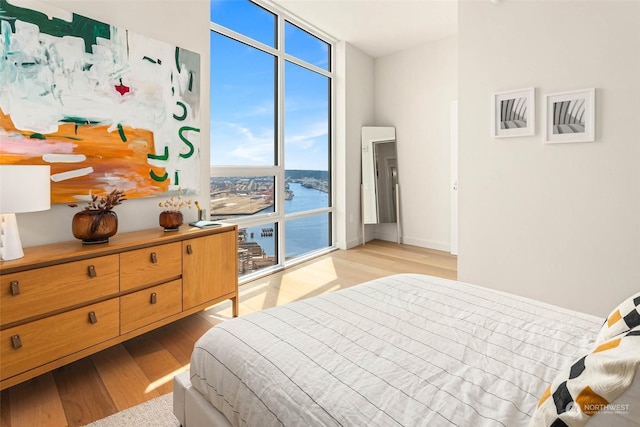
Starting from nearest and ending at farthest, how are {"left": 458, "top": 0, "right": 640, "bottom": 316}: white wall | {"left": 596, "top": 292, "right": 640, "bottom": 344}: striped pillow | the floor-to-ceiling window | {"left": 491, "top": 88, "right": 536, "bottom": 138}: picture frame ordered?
{"left": 596, "top": 292, "right": 640, "bottom": 344}: striped pillow, {"left": 458, "top": 0, "right": 640, "bottom": 316}: white wall, {"left": 491, "top": 88, "right": 536, "bottom": 138}: picture frame, the floor-to-ceiling window

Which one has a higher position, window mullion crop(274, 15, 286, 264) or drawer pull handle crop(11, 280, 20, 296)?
window mullion crop(274, 15, 286, 264)

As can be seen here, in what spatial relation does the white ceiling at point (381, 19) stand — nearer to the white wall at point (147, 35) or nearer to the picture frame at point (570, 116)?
the white wall at point (147, 35)

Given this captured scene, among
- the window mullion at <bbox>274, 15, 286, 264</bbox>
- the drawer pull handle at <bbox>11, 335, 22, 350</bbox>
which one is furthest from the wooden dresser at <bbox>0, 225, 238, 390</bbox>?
the window mullion at <bbox>274, 15, 286, 264</bbox>

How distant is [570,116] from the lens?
2533mm

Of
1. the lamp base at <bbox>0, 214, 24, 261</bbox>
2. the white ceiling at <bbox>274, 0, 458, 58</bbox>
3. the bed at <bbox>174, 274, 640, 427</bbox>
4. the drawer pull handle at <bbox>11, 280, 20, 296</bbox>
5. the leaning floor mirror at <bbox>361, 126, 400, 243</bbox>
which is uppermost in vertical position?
the white ceiling at <bbox>274, 0, 458, 58</bbox>

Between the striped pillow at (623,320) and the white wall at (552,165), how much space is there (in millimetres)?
2035

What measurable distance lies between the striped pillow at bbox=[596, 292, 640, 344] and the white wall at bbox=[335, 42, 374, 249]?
13.5ft

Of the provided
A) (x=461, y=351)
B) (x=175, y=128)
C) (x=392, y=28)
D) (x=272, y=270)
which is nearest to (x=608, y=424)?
(x=461, y=351)

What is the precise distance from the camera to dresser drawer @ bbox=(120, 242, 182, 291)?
197 cm

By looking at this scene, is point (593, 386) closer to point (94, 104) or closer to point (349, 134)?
point (94, 104)

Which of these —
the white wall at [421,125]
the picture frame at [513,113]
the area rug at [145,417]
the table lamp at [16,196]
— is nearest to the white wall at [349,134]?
the white wall at [421,125]

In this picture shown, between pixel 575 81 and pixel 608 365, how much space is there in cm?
267

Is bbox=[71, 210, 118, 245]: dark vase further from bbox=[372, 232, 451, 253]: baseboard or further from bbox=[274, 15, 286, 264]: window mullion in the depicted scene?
bbox=[372, 232, 451, 253]: baseboard

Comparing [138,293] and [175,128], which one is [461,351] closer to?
[138,293]
